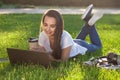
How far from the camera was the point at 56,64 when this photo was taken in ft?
19.1

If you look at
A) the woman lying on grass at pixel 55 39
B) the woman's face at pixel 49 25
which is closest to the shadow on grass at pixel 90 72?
the woman lying on grass at pixel 55 39

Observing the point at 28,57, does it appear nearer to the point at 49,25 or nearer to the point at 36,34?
the point at 49,25

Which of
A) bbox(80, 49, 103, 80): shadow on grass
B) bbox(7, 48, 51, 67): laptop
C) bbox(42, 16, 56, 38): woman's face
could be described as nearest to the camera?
bbox(80, 49, 103, 80): shadow on grass

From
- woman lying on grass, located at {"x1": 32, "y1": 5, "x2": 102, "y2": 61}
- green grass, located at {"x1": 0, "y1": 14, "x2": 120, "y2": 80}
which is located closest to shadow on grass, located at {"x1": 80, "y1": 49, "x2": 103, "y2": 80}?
green grass, located at {"x1": 0, "y1": 14, "x2": 120, "y2": 80}

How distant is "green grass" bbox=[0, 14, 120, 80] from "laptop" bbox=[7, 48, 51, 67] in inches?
3.1

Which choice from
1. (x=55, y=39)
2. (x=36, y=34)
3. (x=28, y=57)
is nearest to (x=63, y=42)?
(x=55, y=39)

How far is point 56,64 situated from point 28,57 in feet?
1.52

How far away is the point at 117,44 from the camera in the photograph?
777 cm

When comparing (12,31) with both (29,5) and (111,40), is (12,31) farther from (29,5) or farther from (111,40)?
(29,5)

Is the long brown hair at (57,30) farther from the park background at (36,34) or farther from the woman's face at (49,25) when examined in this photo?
the park background at (36,34)

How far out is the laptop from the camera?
5.45 metres

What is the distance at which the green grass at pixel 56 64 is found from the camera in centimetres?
520

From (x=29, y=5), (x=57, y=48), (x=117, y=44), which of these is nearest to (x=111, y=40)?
(x=117, y=44)

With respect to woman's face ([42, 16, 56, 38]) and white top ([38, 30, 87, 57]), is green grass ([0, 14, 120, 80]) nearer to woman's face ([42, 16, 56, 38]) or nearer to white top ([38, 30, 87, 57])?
white top ([38, 30, 87, 57])
